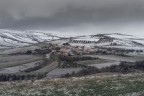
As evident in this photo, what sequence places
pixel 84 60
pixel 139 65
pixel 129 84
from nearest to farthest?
pixel 129 84
pixel 139 65
pixel 84 60

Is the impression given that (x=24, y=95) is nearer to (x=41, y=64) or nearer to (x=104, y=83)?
(x=104, y=83)

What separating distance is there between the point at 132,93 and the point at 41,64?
8832 centimetres

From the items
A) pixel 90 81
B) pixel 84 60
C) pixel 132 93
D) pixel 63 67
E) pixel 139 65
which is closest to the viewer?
pixel 132 93

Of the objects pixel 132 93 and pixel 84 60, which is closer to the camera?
pixel 132 93

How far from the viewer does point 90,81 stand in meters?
51.3

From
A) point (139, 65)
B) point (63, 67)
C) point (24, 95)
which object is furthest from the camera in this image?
point (63, 67)

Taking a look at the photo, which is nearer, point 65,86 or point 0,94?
point 0,94

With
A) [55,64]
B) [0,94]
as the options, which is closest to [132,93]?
[0,94]

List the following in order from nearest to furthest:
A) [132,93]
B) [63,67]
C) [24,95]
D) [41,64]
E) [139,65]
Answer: [132,93], [24,95], [139,65], [63,67], [41,64]

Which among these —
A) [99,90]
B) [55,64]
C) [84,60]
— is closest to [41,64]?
[55,64]

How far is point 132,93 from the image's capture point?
132 feet

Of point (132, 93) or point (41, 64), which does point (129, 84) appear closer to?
point (132, 93)

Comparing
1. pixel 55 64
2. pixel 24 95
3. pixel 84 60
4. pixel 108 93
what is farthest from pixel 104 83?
pixel 84 60

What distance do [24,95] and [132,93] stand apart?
474 inches
